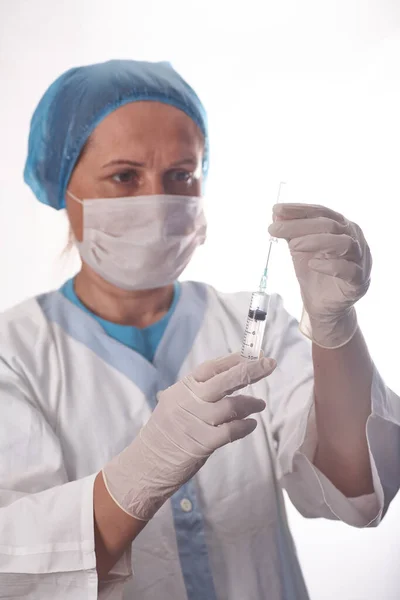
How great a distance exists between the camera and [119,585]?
3.02ft

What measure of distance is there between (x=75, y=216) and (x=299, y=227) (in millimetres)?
415

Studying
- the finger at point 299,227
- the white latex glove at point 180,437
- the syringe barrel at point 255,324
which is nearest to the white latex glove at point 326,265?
the finger at point 299,227

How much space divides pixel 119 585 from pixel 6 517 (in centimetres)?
21

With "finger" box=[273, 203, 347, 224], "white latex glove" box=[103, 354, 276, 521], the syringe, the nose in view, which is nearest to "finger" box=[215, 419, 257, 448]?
"white latex glove" box=[103, 354, 276, 521]

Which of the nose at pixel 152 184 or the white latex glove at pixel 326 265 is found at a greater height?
the nose at pixel 152 184

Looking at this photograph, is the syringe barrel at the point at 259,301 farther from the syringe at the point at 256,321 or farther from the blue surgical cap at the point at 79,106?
the blue surgical cap at the point at 79,106

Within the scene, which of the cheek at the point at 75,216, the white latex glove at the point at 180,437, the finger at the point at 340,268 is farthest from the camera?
the cheek at the point at 75,216

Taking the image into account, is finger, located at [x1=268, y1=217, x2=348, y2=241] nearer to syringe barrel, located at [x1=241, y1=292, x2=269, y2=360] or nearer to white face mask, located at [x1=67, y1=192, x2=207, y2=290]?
syringe barrel, located at [x1=241, y1=292, x2=269, y2=360]

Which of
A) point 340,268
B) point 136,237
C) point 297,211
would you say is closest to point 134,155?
point 136,237

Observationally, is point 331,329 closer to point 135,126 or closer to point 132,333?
point 132,333

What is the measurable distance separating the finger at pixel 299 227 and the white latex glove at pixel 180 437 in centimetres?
22

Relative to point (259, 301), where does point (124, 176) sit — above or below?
above

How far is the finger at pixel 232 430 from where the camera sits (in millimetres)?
871

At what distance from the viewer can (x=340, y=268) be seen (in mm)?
982
